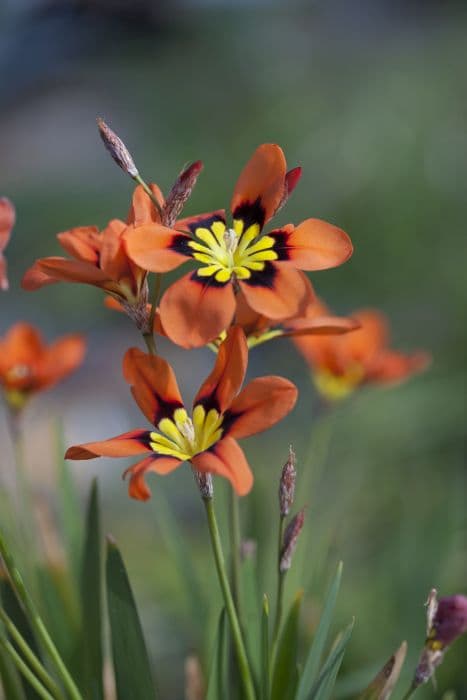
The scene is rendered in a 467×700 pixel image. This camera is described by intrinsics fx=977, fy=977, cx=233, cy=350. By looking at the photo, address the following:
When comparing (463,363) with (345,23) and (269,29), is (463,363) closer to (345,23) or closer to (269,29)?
(269,29)

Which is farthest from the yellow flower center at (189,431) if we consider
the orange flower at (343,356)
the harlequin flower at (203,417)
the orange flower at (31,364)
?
the orange flower at (343,356)

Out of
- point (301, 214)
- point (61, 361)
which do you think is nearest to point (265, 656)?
point (61, 361)

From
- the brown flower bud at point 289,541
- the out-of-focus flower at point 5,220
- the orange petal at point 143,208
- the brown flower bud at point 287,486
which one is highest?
the out-of-focus flower at point 5,220

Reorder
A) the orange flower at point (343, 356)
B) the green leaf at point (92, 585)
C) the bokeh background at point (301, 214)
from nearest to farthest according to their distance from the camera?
the green leaf at point (92, 585) → the orange flower at point (343, 356) → the bokeh background at point (301, 214)

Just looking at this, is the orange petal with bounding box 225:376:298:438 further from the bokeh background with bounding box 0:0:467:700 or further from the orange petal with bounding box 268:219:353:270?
the bokeh background with bounding box 0:0:467:700

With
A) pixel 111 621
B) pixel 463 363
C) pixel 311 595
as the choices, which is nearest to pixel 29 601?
pixel 111 621

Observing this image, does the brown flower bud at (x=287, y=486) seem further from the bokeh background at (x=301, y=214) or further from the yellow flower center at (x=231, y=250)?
the bokeh background at (x=301, y=214)
